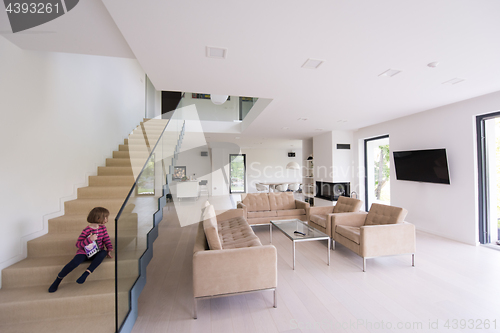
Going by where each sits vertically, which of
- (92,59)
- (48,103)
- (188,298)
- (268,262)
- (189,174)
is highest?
(92,59)

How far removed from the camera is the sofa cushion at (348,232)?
3317 mm

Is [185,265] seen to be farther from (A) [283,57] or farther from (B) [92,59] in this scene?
(B) [92,59]

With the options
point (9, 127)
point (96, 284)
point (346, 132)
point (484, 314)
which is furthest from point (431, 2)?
point (346, 132)

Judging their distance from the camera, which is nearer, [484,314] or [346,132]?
[484,314]

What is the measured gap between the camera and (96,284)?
86.4 inches

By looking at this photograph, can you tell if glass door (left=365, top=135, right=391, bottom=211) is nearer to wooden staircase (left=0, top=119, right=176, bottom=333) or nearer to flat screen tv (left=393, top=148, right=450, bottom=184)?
flat screen tv (left=393, top=148, right=450, bottom=184)

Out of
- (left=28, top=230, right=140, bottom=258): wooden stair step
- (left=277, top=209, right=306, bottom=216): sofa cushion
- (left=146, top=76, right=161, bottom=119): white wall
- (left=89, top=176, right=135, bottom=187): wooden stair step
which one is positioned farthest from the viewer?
(left=146, top=76, right=161, bottom=119): white wall

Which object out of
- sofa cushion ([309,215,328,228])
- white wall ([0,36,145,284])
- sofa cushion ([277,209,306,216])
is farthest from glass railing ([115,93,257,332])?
sofa cushion ([309,215,328,228])

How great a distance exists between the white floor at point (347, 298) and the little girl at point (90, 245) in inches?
27.2

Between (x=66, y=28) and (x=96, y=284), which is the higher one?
(x=66, y=28)

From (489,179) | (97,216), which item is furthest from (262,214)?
(489,179)

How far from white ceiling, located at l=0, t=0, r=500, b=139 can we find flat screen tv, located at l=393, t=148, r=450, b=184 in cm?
143

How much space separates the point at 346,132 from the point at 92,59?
703 centimetres

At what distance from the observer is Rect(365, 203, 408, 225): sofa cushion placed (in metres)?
3.42
